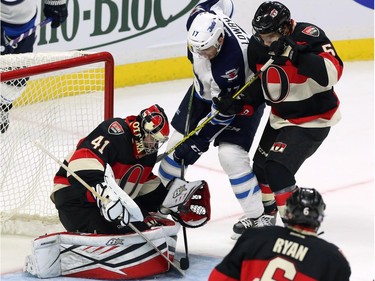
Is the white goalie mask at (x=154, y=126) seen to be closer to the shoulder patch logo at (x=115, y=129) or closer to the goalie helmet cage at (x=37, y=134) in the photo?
the shoulder patch logo at (x=115, y=129)

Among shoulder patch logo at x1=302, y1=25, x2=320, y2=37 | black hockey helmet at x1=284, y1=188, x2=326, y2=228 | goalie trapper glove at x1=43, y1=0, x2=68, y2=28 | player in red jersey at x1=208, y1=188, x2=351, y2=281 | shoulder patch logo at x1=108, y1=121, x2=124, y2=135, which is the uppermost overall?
goalie trapper glove at x1=43, y1=0, x2=68, y2=28

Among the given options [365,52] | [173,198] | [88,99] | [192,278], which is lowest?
[192,278]

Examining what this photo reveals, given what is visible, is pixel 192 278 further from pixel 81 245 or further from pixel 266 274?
pixel 266 274

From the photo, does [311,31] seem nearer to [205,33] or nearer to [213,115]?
[205,33]

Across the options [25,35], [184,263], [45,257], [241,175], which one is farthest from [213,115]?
[25,35]

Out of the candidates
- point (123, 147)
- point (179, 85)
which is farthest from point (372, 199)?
point (179, 85)

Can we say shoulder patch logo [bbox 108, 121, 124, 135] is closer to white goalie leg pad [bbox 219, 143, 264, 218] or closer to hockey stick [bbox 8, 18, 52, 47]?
white goalie leg pad [bbox 219, 143, 264, 218]

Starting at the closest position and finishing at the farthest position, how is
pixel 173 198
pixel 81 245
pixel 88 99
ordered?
pixel 81 245 → pixel 173 198 → pixel 88 99

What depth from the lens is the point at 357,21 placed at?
7.71m

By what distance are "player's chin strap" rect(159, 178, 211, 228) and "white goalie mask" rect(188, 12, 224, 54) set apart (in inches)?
22.5

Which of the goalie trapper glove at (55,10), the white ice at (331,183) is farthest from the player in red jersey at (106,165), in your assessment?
the goalie trapper glove at (55,10)

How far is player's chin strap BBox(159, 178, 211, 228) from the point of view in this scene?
473 centimetres

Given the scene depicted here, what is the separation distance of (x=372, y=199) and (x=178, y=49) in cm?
220

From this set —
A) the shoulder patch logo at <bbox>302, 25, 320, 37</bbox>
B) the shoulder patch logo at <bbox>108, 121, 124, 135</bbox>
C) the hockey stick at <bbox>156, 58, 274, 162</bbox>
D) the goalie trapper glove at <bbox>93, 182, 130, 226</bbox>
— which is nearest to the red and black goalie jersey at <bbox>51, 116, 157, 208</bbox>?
the shoulder patch logo at <bbox>108, 121, 124, 135</bbox>
